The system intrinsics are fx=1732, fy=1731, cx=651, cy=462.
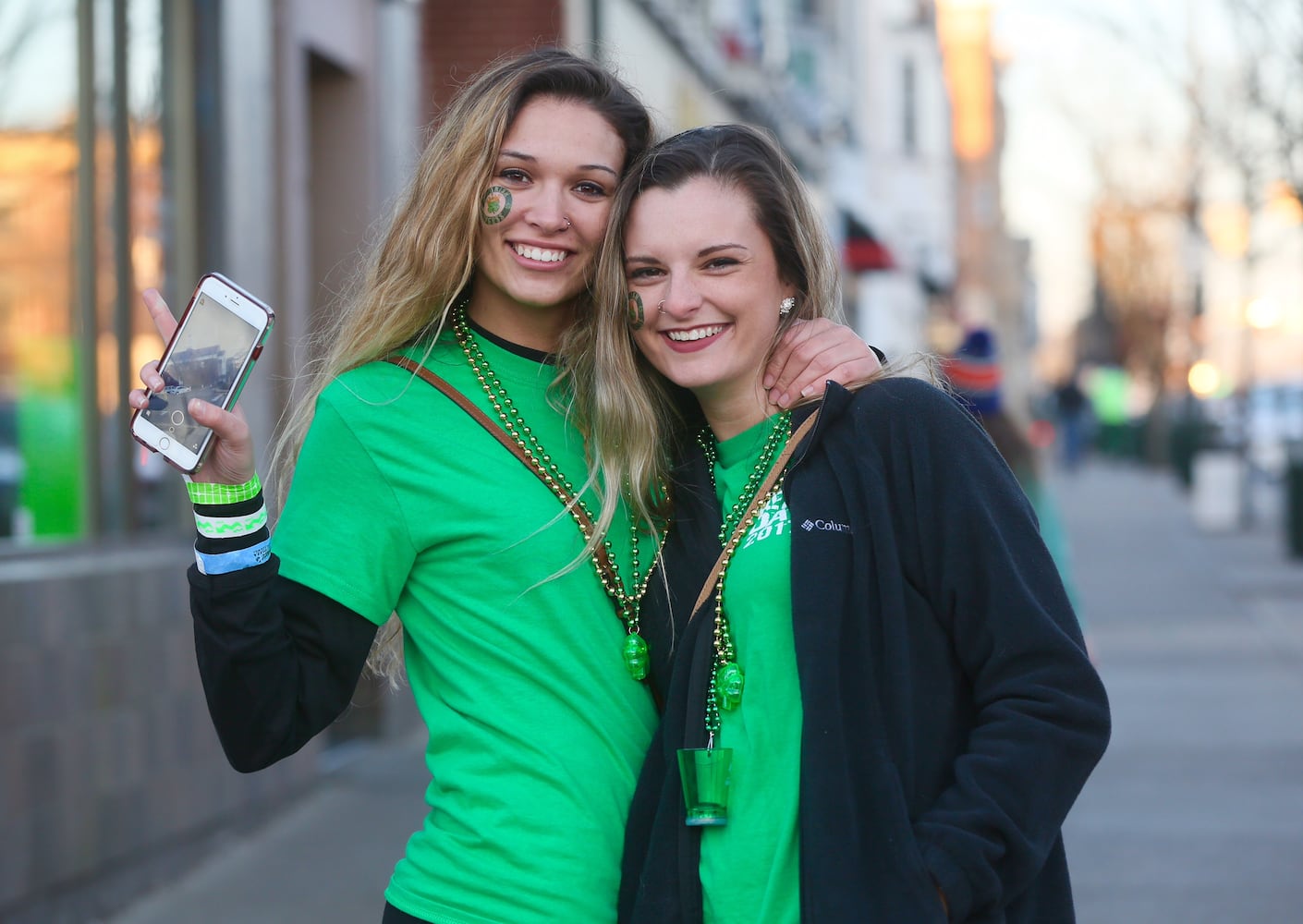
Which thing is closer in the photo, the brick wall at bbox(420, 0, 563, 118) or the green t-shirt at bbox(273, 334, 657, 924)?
the green t-shirt at bbox(273, 334, 657, 924)

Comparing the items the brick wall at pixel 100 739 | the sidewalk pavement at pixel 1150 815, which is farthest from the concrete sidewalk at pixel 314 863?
the brick wall at pixel 100 739

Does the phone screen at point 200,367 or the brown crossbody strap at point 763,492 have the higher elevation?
the phone screen at point 200,367

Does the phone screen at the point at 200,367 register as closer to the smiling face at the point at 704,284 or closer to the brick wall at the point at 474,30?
the smiling face at the point at 704,284

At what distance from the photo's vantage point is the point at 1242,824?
23.0 feet

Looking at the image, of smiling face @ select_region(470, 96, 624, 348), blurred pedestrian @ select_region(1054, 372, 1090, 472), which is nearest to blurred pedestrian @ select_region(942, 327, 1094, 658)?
smiling face @ select_region(470, 96, 624, 348)

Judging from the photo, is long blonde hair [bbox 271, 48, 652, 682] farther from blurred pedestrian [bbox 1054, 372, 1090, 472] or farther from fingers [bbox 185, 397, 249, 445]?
blurred pedestrian [bbox 1054, 372, 1090, 472]

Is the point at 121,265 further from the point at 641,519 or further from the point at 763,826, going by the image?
the point at 763,826

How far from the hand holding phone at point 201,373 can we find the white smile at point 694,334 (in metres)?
0.62

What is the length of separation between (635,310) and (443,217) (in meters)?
0.35

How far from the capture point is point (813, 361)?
8.39 ft

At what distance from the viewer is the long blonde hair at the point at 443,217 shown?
2.71 m

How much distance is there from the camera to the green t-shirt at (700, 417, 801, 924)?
230cm

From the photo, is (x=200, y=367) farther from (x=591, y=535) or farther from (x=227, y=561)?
(x=591, y=535)

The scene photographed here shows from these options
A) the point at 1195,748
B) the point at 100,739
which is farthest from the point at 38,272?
the point at 1195,748
